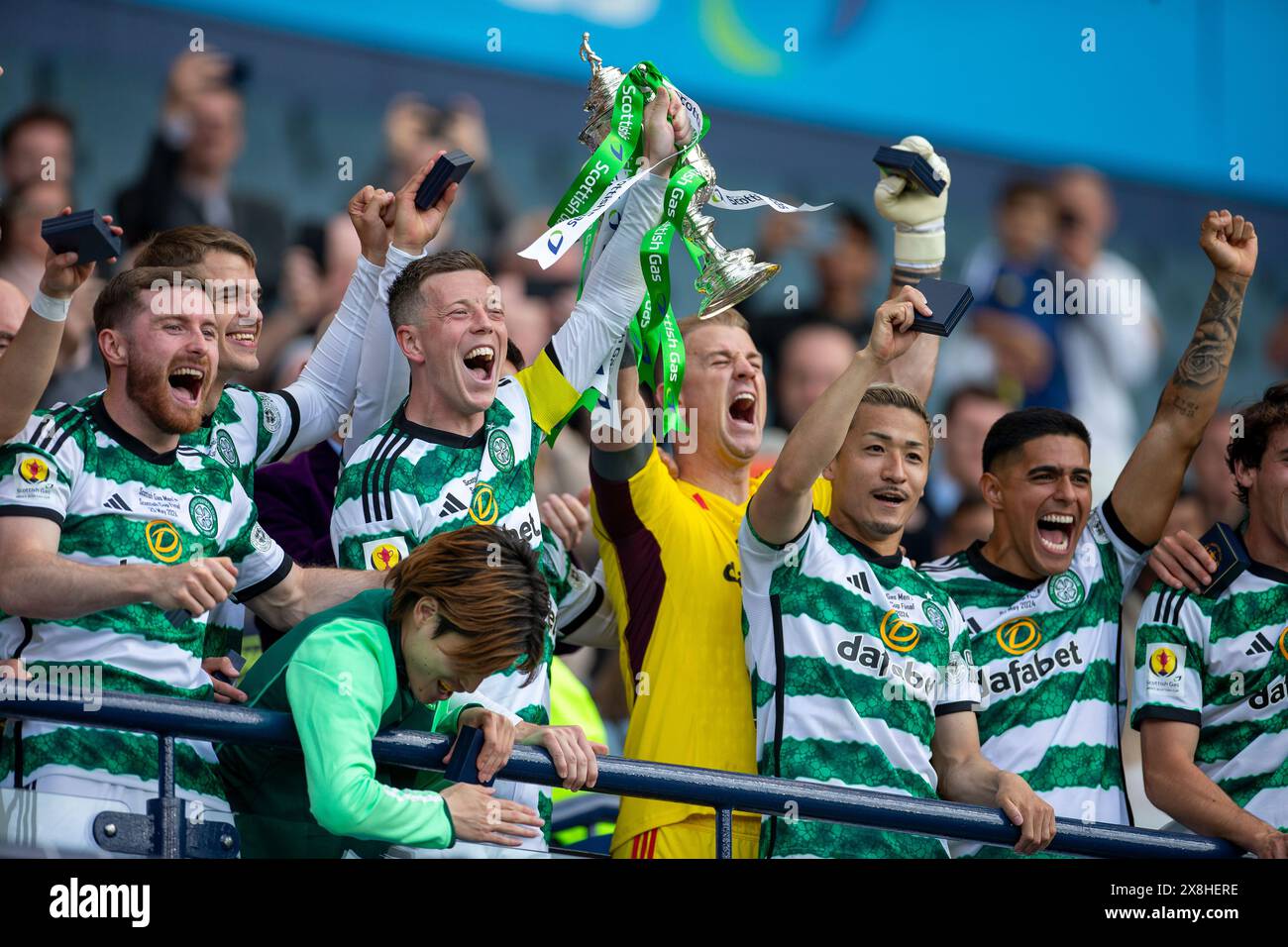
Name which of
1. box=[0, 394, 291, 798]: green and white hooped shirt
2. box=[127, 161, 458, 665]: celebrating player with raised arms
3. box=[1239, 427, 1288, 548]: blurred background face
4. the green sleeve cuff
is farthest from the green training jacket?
box=[1239, 427, 1288, 548]: blurred background face

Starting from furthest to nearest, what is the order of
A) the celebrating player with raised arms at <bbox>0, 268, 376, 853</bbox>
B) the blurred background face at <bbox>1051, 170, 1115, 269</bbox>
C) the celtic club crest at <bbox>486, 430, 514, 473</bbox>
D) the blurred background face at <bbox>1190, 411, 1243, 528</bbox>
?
the blurred background face at <bbox>1051, 170, 1115, 269</bbox> < the blurred background face at <bbox>1190, 411, 1243, 528</bbox> < the celtic club crest at <bbox>486, 430, 514, 473</bbox> < the celebrating player with raised arms at <bbox>0, 268, 376, 853</bbox>

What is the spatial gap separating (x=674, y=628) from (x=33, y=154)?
2.92 m

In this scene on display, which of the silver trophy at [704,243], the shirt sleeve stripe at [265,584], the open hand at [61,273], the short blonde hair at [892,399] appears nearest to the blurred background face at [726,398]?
the silver trophy at [704,243]

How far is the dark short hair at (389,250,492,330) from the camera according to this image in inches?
168

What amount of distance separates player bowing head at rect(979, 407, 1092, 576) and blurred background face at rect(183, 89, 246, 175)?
121 inches

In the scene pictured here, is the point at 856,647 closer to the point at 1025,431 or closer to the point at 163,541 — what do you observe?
the point at 1025,431

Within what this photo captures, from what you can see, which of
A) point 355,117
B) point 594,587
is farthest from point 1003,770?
point 355,117

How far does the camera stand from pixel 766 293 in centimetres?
788

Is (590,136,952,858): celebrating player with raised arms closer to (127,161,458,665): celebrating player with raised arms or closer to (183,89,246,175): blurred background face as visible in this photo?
(127,161,458,665): celebrating player with raised arms

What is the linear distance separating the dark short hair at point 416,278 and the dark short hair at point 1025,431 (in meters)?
1.36

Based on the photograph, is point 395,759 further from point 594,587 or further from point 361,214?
point 361,214

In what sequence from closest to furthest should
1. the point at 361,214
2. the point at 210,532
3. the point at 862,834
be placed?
the point at 210,532 < the point at 862,834 < the point at 361,214
